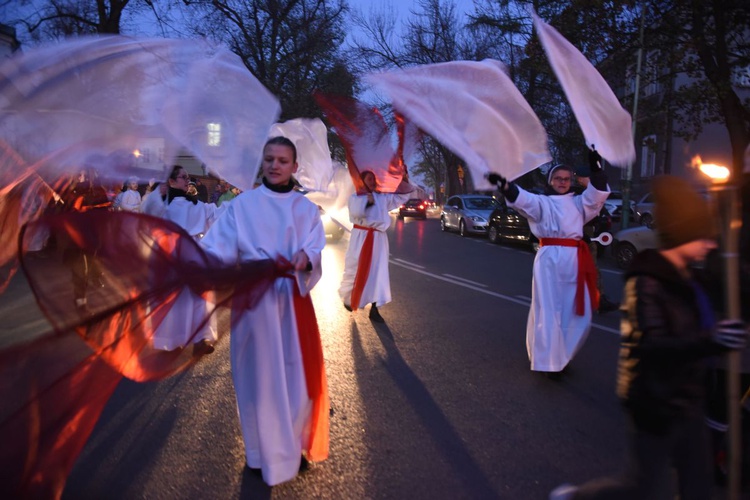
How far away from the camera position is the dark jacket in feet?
7.39

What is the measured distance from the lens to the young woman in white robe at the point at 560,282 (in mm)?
5172

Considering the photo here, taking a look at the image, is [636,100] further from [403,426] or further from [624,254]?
[403,426]

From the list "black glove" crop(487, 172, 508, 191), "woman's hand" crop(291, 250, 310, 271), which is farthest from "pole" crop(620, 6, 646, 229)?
"woman's hand" crop(291, 250, 310, 271)

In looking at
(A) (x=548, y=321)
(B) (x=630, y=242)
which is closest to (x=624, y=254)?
(B) (x=630, y=242)

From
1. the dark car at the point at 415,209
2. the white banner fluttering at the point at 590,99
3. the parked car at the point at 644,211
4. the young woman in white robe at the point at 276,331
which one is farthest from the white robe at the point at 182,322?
the dark car at the point at 415,209

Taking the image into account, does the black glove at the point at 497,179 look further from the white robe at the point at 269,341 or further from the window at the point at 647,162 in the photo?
the window at the point at 647,162

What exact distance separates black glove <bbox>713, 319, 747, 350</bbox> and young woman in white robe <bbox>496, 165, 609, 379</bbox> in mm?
3024

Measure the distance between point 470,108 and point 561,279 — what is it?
197 centimetres

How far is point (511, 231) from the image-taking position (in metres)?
18.8

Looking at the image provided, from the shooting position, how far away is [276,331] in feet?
10.8

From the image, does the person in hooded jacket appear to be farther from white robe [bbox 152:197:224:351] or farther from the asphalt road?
white robe [bbox 152:197:224:351]

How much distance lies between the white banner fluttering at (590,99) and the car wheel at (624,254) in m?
9.86

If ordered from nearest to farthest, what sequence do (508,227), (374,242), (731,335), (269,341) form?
(731,335), (269,341), (374,242), (508,227)

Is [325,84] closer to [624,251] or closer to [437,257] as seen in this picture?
[437,257]
